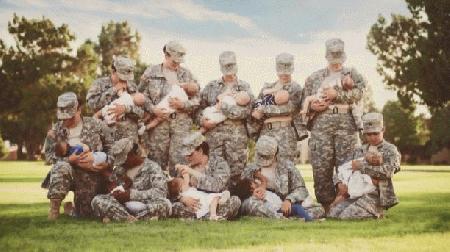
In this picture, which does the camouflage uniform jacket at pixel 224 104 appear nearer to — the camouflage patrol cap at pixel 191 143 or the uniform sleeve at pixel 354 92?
the camouflage patrol cap at pixel 191 143

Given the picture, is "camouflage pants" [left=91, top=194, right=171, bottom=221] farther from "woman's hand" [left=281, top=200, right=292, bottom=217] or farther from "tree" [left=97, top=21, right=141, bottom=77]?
"tree" [left=97, top=21, right=141, bottom=77]

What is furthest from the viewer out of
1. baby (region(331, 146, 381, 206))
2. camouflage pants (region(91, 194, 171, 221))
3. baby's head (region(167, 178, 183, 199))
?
baby's head (region(167, 178, 183, 199))

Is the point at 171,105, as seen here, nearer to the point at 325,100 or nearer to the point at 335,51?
the point at 325,100

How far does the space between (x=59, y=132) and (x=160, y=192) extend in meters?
1.69

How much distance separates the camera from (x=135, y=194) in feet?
23.5

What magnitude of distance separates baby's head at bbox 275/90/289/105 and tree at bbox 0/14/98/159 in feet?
86.9

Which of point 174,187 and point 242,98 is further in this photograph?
point 242,98

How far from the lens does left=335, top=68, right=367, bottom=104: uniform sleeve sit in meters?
8.13

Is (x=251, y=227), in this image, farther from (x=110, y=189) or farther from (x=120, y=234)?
(x=110, y=189)

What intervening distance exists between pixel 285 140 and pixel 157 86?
2292 millimetres

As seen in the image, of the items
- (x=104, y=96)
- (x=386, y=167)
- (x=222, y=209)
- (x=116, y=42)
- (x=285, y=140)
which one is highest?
(x=116, y=42)

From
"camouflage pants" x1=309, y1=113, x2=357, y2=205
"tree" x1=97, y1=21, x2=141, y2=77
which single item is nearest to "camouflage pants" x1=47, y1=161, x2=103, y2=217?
"camouflage pants" x1=309, y1=113, x2=357, y2=205

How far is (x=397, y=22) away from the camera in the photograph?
3475 centimetres

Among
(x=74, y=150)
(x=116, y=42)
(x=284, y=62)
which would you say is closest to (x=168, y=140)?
(x=74, y=150)
